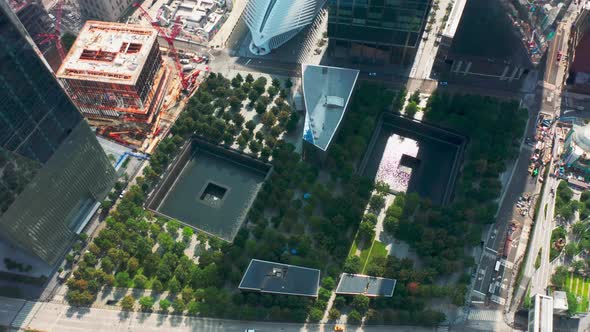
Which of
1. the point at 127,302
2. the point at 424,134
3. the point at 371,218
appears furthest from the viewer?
the point at 424,134

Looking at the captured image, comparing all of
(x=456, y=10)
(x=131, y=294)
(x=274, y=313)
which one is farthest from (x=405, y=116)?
(x=131, y=294)

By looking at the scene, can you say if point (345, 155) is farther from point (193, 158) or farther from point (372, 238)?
point (193, 158)

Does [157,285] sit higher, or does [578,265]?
[578,265]

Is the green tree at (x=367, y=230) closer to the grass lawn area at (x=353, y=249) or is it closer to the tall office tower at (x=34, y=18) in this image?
the grass lawn area at (x=353, y=249)

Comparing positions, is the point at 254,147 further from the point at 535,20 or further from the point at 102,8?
the point at 535,20

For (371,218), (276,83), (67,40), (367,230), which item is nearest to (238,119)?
(276,83)

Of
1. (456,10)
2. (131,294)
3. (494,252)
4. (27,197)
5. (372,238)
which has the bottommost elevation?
(131,294)

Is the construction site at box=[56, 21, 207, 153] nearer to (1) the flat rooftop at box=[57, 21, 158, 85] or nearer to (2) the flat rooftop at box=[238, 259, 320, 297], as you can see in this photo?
(1) the flat rooftop at box=[57, 21, 158, 85]
